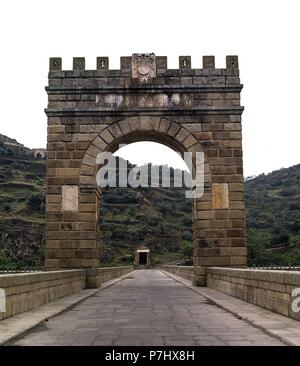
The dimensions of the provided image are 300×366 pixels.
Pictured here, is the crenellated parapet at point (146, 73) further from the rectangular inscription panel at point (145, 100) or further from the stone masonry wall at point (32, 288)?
the stone masonry wall at point (32, 288)

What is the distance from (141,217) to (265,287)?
72.0m

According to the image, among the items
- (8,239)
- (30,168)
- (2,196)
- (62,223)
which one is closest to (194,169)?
(62,223)

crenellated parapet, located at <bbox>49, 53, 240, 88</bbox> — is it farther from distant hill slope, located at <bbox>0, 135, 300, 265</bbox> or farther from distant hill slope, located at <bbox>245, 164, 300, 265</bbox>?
distant hill slope, located at <bbox>0, 135, 300, 265</bbox>

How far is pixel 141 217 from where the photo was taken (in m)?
81.2

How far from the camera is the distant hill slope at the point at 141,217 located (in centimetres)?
5162

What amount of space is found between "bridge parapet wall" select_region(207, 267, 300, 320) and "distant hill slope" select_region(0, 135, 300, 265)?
26.6 metres

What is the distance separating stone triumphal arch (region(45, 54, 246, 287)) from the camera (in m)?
16.6

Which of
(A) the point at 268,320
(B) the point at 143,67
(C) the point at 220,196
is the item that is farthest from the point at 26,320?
(B) the point at 143,67

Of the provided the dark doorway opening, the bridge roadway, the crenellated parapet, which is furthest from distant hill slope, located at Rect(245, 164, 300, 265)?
the bridge roadway

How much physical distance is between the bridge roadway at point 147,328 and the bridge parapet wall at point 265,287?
76 centimetres

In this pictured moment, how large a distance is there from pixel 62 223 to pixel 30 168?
7767cm

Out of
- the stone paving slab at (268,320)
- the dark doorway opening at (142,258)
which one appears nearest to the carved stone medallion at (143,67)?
the stone paving slab at (268,320)

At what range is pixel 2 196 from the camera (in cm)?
7244
